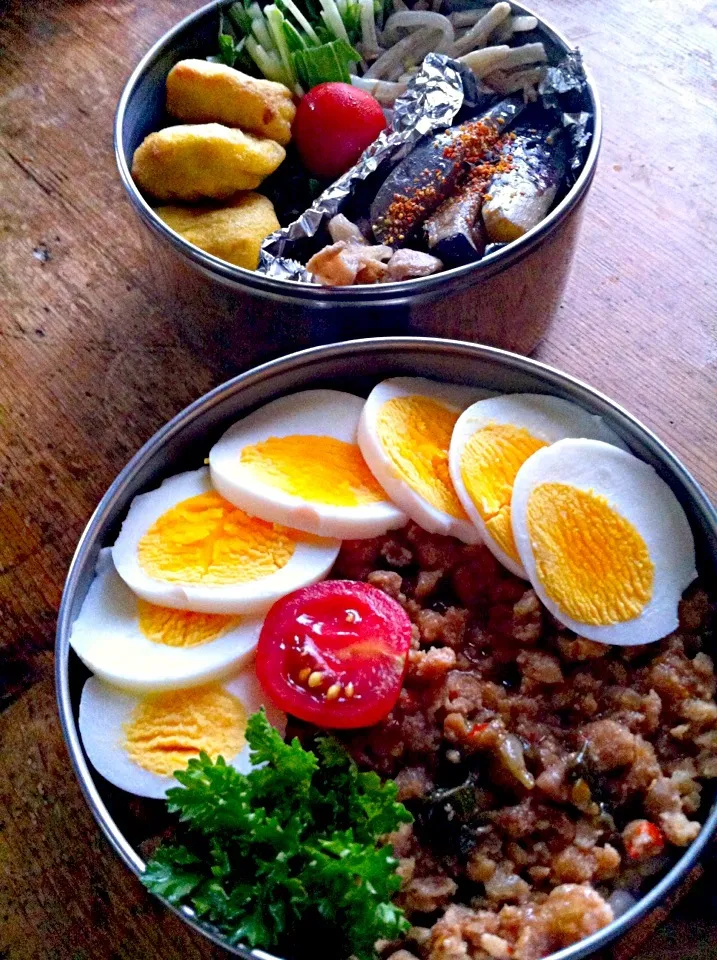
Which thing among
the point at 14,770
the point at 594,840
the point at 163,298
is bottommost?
the point at 14,770

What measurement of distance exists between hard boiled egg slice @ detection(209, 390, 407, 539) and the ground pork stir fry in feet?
0.44

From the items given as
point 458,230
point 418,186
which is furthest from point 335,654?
point 418,186

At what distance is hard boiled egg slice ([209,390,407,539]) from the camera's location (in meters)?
1.66

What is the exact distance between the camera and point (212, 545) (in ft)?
5.46

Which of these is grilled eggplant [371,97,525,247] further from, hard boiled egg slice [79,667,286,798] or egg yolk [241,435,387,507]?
hard boiled egg slice [79,667,286,798]

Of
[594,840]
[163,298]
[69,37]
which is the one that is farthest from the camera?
[69,37]

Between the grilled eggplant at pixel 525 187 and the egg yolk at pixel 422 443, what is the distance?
19.6 inches

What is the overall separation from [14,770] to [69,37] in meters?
2.45

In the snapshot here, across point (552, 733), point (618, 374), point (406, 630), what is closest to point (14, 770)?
point (406, 630)

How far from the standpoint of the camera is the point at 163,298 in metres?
2.33

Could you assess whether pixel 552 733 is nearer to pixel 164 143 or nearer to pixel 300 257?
pixel 300 257

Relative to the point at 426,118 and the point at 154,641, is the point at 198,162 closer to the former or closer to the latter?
the point at 426,118

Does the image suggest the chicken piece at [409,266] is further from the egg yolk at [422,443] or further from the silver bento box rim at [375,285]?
the egg yolk at [422,443]

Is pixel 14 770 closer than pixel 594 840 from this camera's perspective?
No
